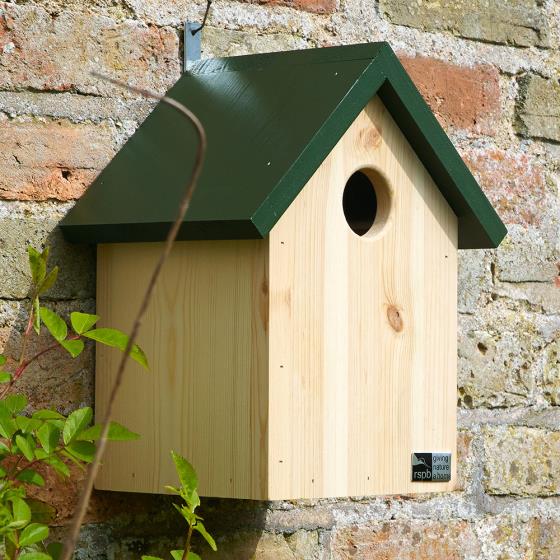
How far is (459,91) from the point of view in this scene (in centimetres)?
254

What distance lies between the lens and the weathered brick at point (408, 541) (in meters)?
2.34

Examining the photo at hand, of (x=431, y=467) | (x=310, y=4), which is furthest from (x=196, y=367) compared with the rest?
(x=310, y=4)

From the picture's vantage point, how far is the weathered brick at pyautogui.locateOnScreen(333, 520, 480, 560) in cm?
234

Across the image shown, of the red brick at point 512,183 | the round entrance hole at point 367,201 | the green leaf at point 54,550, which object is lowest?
the green leaf at point 54,550

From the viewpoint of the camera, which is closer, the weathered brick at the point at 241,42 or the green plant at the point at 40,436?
the green plant at the point at 40,436

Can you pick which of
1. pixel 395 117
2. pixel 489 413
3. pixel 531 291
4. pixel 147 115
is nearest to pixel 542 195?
pixel 531 291

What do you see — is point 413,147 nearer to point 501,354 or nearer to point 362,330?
point 362,330

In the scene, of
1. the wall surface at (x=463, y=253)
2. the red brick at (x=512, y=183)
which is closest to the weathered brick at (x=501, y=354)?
the wall surface at (x=463, y=253)

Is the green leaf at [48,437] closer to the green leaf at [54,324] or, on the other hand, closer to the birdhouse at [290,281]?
the green leaf at [54,324]

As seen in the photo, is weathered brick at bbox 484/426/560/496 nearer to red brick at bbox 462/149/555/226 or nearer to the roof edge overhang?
red brick at bbox 462/149/555/226

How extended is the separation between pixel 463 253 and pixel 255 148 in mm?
855

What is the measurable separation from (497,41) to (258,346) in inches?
47.6

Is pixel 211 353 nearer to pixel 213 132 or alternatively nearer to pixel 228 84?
pixel 213 132

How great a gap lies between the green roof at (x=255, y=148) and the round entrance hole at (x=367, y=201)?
10cm
